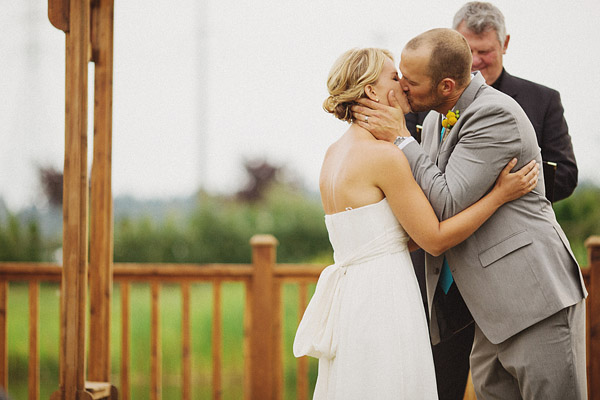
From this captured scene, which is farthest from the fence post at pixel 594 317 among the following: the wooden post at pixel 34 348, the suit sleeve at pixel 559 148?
the wooden post at pixel 34 348

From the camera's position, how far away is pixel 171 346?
5270mm

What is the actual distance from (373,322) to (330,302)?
215mm

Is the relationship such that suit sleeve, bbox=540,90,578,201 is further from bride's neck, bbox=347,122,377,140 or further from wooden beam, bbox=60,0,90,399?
wooden beam, bbox=60,0,90,399

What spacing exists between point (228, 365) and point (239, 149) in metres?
2.79

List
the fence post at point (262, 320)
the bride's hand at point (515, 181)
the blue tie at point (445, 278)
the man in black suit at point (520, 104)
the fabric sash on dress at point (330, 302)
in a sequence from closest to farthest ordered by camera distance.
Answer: the bride's hand at point (515, 181)
the fabric sash on dress at point (330, 302)
the blue tie at point (445, 278)
the man in black suit at point (520, 104)
the fence post at point (262, 320)

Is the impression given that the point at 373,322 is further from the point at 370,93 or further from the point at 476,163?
the point at 370,93

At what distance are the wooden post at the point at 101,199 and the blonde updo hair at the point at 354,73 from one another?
64.5 inches

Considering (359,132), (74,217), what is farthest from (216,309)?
(359,132)

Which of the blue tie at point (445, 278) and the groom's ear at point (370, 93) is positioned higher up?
the groom's ear at point (370, 93)

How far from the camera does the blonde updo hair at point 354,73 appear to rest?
2.08 metres

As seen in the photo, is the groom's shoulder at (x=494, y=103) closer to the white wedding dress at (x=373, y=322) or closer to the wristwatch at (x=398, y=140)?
the wristwatch at (x=398, y=140)

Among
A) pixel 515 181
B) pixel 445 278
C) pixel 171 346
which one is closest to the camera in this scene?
pixel 515 181

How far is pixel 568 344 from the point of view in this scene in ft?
6.44

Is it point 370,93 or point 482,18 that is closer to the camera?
point 370,93
